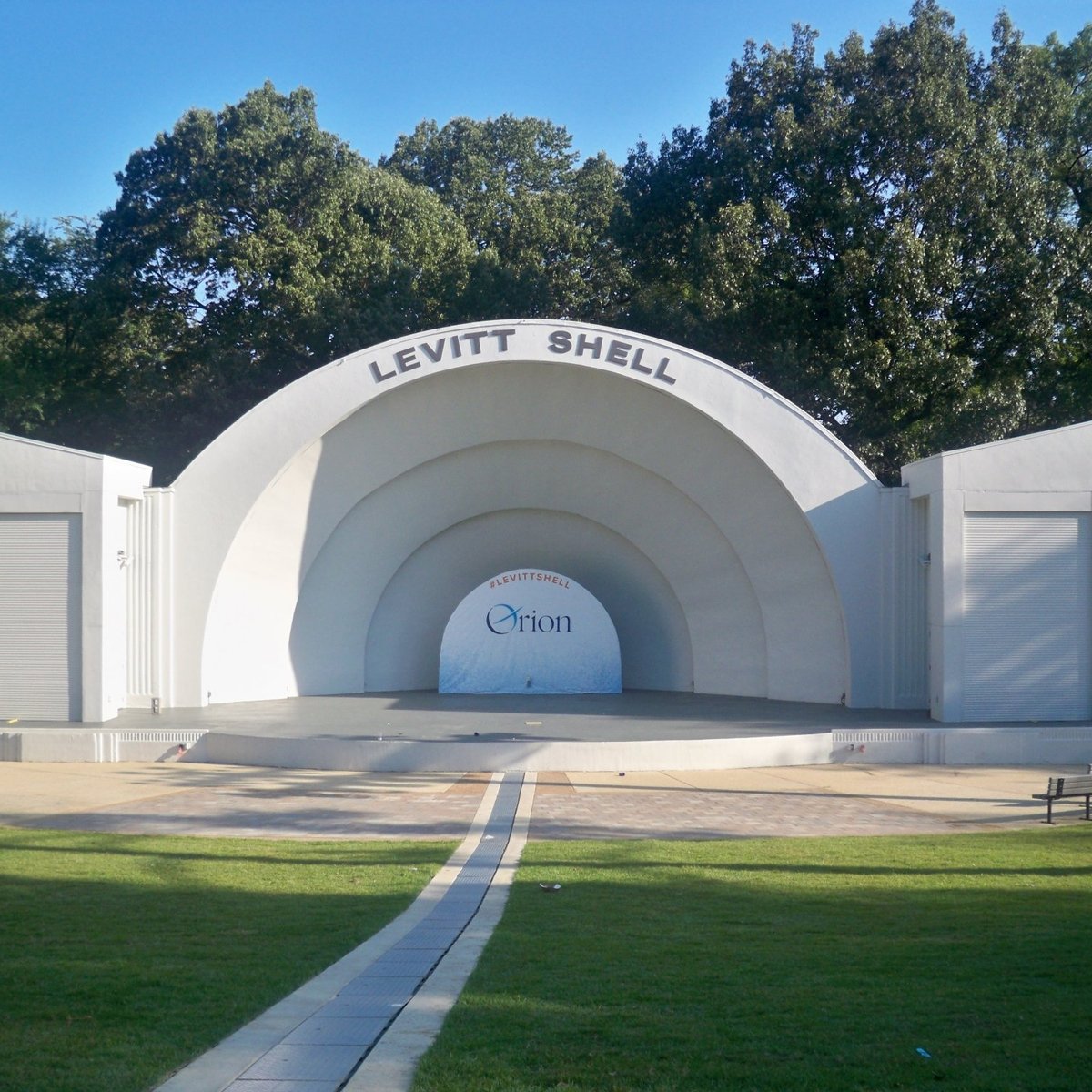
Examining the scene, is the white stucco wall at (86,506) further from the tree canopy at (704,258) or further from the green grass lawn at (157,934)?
the tree canopy at (704,258)

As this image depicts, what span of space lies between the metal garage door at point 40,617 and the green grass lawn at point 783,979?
12025 mm

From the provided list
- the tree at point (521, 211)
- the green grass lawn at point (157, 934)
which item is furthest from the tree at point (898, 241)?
the green grass lawn at point (157, 934)

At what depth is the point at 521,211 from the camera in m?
35.1

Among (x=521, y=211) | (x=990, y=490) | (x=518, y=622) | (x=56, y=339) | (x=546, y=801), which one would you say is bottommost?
(x=546, y=801)

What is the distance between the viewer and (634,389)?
21.8 meters

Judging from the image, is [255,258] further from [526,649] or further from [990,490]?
[990,490]

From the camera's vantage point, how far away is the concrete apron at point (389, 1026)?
477cm

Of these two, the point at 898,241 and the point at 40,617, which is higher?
the point at 898,241

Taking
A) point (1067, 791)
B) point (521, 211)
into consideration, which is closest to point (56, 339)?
point (521, 211)

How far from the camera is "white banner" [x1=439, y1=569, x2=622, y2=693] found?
24.2 metres

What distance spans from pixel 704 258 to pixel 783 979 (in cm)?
2328

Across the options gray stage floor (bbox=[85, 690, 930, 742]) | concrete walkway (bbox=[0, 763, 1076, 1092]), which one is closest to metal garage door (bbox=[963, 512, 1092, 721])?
gray stage floor (bbox=[85, 690, 930, 742])

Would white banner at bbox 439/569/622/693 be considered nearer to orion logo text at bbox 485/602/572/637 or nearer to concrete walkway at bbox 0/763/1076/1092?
orion logo text at bbox 485/602/572/637

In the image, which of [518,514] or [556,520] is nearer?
[518,514]
